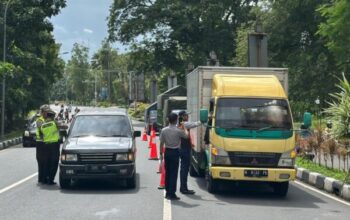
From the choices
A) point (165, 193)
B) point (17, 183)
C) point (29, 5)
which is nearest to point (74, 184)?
point (17, 183)

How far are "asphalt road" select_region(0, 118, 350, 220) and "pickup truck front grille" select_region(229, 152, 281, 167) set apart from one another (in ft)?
2.38

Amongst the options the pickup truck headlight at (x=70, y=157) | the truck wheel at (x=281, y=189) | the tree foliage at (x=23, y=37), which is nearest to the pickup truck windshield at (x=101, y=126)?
Answer: the pickup truck headlight at (x=70, y=157)

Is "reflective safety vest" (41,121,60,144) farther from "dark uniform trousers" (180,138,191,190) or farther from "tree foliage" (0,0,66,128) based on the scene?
"tree foliage" (0,0,66,128)

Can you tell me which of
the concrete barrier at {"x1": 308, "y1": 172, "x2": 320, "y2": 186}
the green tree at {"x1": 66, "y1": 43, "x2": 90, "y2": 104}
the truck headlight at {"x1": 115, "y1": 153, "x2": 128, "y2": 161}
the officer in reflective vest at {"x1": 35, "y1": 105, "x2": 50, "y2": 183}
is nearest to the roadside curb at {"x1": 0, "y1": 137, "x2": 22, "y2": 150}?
the officer in reflective vest at {"x1": 35, "y1": 105, "x2": 50, "y2": 183}

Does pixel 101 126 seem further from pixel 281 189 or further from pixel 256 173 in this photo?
pixel 281 189

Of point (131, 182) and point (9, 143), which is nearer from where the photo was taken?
point (131, 182)

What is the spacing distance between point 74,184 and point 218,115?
3.87 m

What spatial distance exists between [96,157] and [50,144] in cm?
197

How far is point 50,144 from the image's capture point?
1396cm

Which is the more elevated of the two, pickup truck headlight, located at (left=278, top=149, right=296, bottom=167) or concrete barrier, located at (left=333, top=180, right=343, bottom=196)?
pickup truck headlight, located at (left=278, top=149, right=296, bottom=167)

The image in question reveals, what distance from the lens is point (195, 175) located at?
1599 cm

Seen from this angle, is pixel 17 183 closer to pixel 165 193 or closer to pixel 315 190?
pixel 165 193

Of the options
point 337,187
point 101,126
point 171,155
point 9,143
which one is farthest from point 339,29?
point 171,155

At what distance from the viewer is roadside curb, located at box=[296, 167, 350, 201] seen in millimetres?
12719
